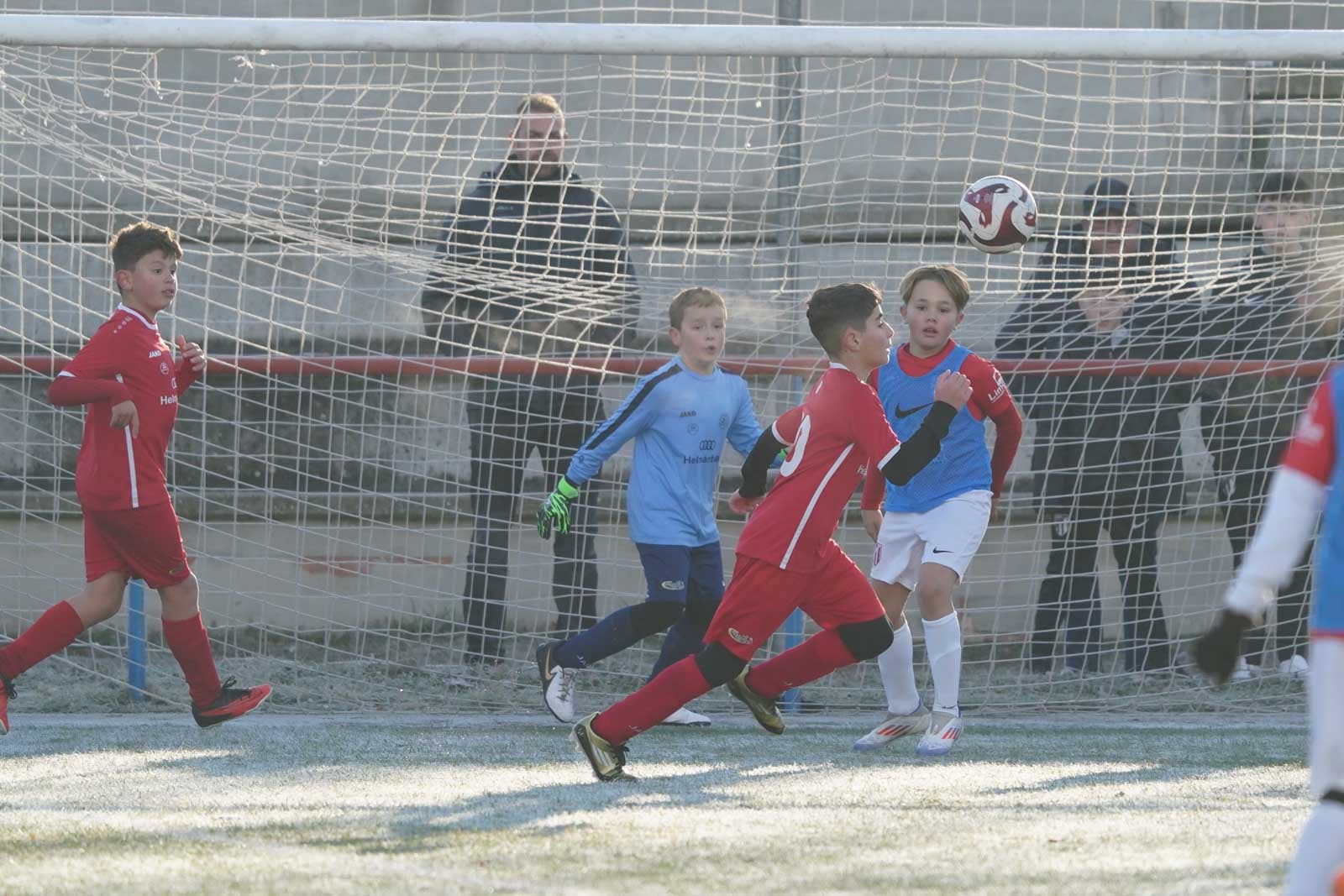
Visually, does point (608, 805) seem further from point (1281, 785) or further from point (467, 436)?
point (467, 436)

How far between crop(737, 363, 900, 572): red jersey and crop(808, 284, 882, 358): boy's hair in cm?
11

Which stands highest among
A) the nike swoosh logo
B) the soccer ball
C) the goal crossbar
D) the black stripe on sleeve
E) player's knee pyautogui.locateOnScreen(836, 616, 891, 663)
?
the goal crossbar

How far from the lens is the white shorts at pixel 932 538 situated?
16.7 feet

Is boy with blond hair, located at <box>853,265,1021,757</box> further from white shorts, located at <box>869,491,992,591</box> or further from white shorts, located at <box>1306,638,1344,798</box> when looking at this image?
white shorts, located at <box>1306,638,1344,798</box>

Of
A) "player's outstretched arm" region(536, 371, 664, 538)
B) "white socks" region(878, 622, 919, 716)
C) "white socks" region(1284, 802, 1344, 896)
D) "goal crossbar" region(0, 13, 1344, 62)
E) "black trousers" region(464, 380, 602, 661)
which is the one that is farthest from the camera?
"black trousers" region(464, 380, 602, 661)

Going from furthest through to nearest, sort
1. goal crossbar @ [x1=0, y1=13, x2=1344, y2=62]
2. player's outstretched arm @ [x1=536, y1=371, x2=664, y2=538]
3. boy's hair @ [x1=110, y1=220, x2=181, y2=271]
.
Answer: goal crossbar @ [x1=0, y1=13, x2=1344, y2=62] < player's outstretched arm @ [x1=536, y1=371, x2=664, y2=538] < boy's hair @ [x1=110, y1=220, x2=181, y2=271]

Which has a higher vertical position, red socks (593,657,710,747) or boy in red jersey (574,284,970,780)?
boy in red jersey (574,284,970,780)

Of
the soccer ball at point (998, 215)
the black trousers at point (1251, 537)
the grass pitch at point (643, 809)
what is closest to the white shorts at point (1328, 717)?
the grass pitch at point (643, 809)

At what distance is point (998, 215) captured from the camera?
5.26m

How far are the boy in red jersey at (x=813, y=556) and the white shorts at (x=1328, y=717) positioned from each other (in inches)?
73.9

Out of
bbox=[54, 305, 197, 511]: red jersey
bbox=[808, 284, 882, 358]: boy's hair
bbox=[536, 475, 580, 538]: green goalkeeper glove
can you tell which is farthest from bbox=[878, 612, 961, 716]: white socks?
bbox=[54, 305, 197, 511]: red jersey

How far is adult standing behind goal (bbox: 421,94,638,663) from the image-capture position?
622 cm

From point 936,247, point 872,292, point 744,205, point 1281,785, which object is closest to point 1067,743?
point 1281,785

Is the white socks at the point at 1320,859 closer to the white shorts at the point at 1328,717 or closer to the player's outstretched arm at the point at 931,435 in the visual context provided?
the white shorts at the point at 1328,717
